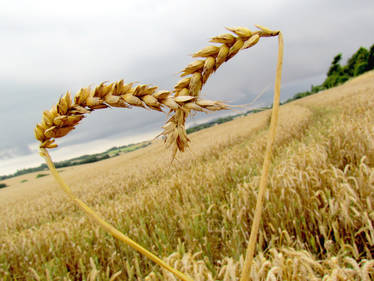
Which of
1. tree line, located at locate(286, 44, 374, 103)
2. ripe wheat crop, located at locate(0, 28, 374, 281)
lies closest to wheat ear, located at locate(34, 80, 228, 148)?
ripe wheat crop, located at locate(0, 28, 374, 281)

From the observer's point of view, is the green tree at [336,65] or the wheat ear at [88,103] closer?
the wheat ear at [88,103]

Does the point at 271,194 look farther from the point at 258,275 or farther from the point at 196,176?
the point at 196,176

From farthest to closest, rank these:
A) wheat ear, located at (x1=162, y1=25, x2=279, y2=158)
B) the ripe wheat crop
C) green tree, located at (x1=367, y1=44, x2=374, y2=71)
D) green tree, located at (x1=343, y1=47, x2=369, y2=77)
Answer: green tree, located at (x1=343, y1=47, x2=369, y2=77) → green tree, located at (x1=367, y1=44, x2=374, y2=71) → the ripe wheat crop → wheat ear, located at (x1=162, y1=25, x2=279, y2=158)

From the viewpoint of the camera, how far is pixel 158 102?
601mm

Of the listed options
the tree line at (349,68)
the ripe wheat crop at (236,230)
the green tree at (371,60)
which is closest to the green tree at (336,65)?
the tree line at (349,68)

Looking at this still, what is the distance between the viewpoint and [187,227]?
332 cm

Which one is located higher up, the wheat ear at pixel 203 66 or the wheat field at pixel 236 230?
the wheat ear at pixel 203 66

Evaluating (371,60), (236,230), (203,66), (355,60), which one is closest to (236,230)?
(236,230)

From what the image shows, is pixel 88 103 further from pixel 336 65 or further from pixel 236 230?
pixel 336 65

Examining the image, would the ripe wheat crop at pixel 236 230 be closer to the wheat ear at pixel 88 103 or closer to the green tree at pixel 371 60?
the wheat ear at pixel 88 103

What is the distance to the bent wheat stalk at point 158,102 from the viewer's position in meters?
0.60

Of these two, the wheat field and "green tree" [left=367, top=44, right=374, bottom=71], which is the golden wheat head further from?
"green tree" [left=367, top=44, right=374, bottom=71]

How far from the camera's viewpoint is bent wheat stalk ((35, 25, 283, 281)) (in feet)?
1.97

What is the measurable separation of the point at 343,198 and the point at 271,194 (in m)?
0.94
